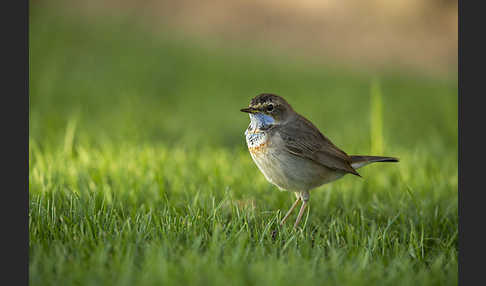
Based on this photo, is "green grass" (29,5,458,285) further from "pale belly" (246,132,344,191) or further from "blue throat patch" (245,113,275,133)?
"blue throat patch" (245,113,275,133)

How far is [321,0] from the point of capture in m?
15.4

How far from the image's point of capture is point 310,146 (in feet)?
12.4

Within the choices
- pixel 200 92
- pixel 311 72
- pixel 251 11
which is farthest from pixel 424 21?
pixel 200 92

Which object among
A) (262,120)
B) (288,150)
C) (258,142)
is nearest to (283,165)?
(288,150)

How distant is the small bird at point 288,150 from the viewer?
3.67 metres

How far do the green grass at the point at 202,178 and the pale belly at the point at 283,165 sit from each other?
0.96 ft

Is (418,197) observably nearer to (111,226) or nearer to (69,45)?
(111,226)

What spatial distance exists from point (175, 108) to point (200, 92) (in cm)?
96

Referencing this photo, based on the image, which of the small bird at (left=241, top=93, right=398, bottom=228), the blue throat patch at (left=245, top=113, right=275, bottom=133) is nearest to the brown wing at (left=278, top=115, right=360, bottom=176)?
the small bird at (left=241, top=93, right=398, bottom=228)

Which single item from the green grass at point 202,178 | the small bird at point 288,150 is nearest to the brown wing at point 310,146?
the small bird at point 288,150

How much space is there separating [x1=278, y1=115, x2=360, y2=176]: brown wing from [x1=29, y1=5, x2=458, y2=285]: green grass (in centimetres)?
49

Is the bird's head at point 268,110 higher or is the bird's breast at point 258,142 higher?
the bird's head at point 268,110

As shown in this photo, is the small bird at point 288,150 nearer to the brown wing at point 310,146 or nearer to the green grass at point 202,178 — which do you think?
the brown wing at point 310,146

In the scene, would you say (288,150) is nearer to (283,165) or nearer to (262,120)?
(283,165)
